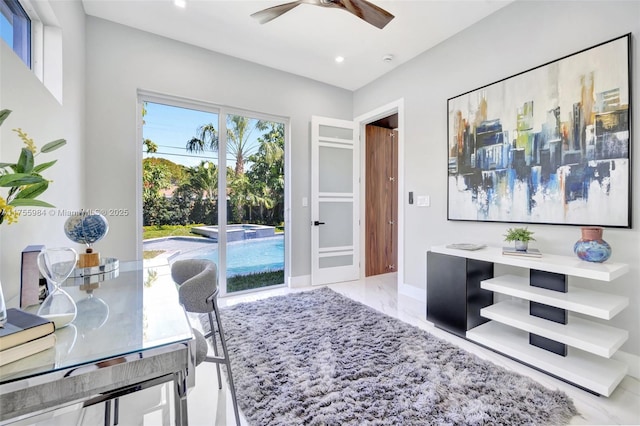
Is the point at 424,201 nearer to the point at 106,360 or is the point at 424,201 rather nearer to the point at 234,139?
the point at 234,139

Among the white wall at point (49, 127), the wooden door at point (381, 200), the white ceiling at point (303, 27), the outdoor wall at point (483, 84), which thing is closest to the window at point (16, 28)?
the white wall at point (49, 127)

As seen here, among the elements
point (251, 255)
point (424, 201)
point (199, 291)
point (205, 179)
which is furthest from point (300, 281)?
point (199, 291)

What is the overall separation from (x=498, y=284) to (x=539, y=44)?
197cm

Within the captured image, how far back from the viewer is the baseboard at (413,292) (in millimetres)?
3190

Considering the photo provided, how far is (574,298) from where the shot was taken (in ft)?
5.82

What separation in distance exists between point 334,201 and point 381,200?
3.16 feet

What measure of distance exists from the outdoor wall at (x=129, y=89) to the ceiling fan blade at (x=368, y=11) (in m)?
1.76

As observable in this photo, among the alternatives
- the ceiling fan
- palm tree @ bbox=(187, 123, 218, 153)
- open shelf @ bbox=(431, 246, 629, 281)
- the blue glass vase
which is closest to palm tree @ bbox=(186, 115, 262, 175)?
palm tree @ bbox=(187, 123, 218, 153)

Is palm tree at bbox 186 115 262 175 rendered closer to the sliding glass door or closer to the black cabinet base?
the sliding glass door

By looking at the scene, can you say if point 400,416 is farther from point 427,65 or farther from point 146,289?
point 427,65

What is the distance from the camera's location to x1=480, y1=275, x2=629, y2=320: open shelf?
161cm

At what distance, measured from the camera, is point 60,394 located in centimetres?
58

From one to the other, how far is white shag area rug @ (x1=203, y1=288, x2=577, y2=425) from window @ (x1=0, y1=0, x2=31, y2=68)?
2.25 metres

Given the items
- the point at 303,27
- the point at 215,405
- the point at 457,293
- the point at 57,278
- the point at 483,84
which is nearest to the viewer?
the point at 57,278
